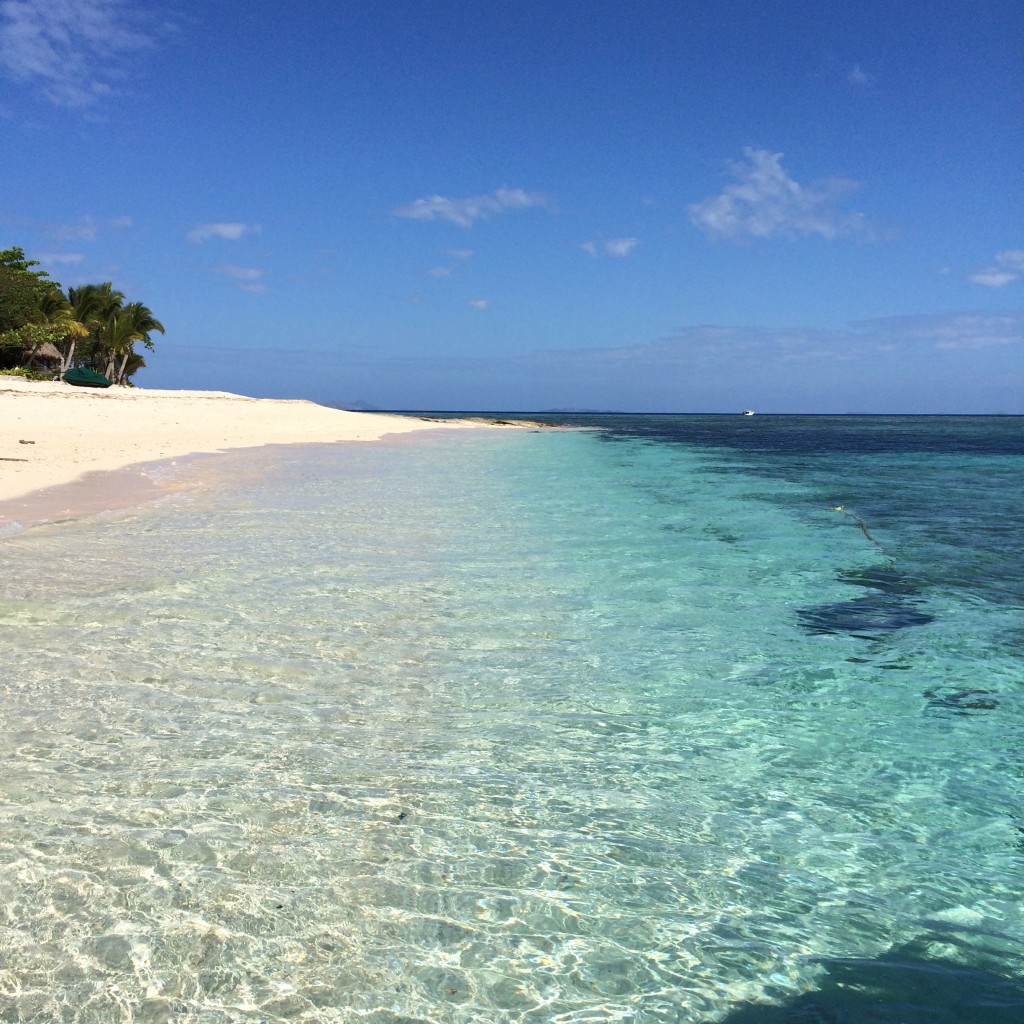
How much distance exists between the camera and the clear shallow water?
8.70ft

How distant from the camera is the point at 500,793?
388 centimetres

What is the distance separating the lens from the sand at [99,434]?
→ 13.5m

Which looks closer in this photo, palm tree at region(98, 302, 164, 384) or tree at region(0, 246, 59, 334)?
tree at region(0, 246, 59, 334)

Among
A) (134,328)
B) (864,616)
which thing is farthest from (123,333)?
(864,616)

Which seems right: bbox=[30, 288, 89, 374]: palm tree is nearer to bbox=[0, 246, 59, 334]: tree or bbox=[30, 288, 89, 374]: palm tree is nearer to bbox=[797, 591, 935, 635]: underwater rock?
bbox=[0, 246, 59, 334]: tree

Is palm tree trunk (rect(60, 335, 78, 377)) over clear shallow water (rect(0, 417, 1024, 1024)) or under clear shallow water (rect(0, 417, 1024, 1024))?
over

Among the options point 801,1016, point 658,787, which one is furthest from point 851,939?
point 658,787

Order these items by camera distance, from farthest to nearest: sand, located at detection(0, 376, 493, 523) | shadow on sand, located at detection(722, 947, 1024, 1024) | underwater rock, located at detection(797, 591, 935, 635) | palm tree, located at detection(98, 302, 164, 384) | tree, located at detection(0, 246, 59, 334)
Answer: palm tree, located at detection(98, 302, 164, 384)
tree, located at detection(0, 246, 59, 334)
sand, located at detection(0, 376, 493, 523)
underwater rock, located at detection(797, 591, 935, 635)
shadow on sand, located at detection(722, 947, 1024, 1024)

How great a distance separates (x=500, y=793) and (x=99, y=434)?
24.8 m

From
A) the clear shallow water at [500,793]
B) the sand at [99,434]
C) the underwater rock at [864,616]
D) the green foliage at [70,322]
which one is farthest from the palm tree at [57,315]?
the underwater rock at [864,616]

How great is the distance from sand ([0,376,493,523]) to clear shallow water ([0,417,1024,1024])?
5.56 meters

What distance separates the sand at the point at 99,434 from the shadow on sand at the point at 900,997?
11.0m

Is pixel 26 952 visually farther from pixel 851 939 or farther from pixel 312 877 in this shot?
pixel 851 939

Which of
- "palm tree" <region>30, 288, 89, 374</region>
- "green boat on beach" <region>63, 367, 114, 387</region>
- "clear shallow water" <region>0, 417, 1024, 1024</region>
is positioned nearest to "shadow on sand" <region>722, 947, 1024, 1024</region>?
"clear shallow water" <region>0, 417, 1024, 1024</region>
